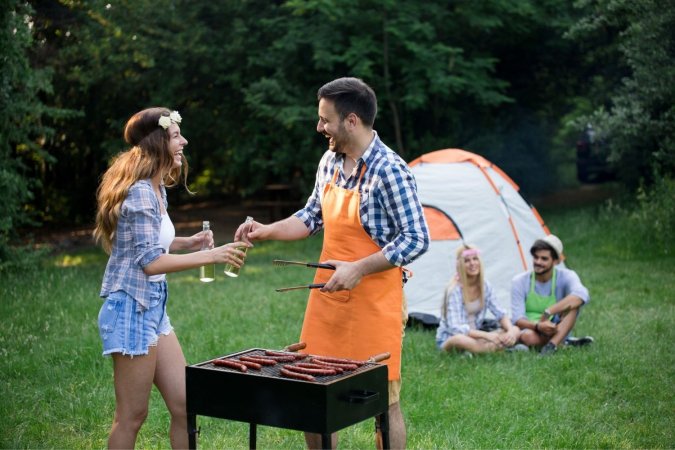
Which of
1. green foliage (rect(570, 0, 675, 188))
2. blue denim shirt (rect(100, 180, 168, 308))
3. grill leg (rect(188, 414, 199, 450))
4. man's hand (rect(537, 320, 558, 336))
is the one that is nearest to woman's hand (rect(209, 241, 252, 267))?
blue denim shirt (rect(100, 180, 168, 308))

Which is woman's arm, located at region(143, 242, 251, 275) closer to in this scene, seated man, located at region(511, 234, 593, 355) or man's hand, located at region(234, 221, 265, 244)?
man's hand, located at region(234, 221, 265, 244)

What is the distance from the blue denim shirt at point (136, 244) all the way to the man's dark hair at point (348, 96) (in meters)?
0.88

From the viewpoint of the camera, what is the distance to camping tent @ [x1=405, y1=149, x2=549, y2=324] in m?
8.42

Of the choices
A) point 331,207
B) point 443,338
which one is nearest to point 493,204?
point 443,338

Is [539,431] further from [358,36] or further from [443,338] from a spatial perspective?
[358,36]

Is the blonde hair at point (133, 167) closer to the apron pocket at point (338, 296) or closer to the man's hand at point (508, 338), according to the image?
the apron pocket at point (338, 296)

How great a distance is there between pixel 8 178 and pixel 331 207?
6695 mm

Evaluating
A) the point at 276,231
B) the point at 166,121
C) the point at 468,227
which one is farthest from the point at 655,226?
the point at 166,121

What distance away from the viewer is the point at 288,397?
334 centimetres

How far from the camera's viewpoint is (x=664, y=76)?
11.0 metres

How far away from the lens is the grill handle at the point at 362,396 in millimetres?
3365

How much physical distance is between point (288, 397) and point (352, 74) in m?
10.7

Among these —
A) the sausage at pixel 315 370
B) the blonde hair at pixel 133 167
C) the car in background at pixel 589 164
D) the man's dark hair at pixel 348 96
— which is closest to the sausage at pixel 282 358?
the sausage at pixel 315 370

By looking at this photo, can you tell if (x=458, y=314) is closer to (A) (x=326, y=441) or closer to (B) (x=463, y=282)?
(B) (x=463, y=282)
